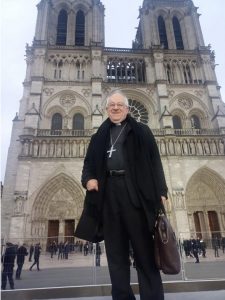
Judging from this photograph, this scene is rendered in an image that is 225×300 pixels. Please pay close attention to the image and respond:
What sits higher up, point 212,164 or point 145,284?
point 212,164

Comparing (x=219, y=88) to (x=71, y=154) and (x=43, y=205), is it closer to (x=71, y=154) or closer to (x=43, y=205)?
(x=71, y=154)

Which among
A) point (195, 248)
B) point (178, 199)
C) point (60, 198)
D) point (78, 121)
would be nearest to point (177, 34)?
point (78, 121)

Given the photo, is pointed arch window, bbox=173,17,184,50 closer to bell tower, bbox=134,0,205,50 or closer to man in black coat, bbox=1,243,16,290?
bell tower, bbox=134,0,205,50

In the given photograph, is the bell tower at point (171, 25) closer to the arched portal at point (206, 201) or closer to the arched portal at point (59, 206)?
the arched portal at point (206, 201)

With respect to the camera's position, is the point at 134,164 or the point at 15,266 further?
the point at 15,266

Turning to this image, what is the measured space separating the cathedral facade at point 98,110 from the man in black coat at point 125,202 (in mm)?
12917

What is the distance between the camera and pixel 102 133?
8.50 feet

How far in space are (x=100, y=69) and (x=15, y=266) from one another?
18.5 m

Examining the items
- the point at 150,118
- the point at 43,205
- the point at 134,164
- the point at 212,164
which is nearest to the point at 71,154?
the point at 43,205

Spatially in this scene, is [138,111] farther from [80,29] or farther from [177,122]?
[80,29]

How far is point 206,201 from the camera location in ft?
61.4

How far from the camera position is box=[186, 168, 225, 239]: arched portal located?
18234mm

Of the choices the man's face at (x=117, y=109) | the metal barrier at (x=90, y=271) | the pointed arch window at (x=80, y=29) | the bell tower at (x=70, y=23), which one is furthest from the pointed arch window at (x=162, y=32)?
the man's face at (x=117, y=109)

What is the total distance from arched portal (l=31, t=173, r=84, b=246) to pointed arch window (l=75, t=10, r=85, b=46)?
47.8ft
